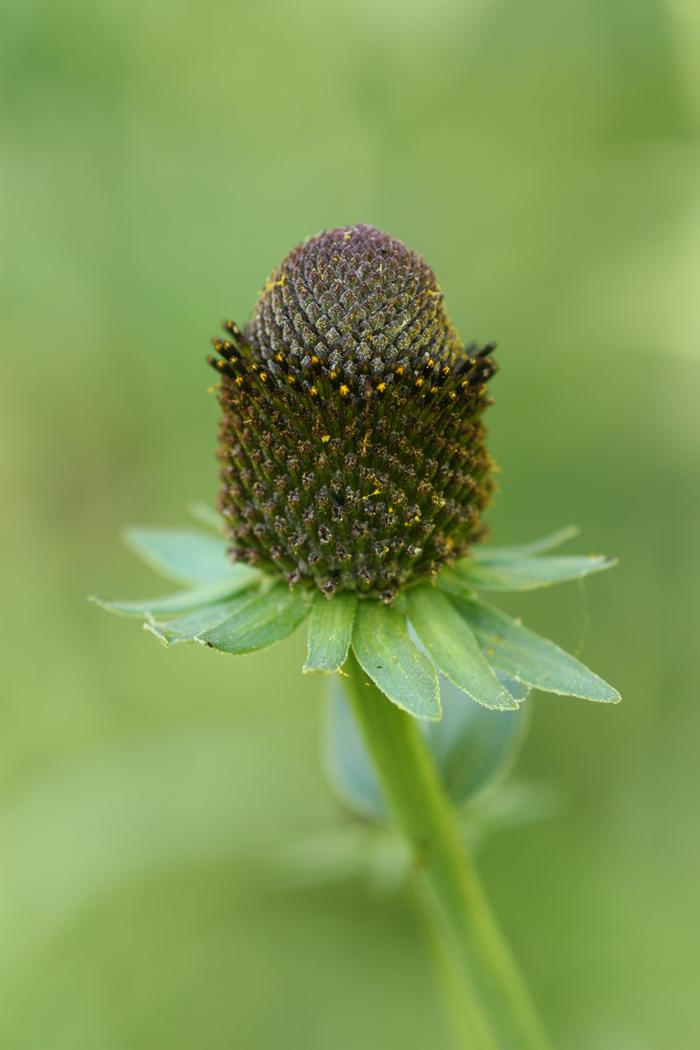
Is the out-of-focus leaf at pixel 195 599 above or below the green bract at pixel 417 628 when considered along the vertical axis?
above

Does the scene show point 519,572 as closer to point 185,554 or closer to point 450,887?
point 450,887

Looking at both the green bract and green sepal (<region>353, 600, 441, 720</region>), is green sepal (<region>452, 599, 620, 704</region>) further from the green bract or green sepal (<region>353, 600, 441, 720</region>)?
green sepal (<region>353, 600, 441, 720</region>)

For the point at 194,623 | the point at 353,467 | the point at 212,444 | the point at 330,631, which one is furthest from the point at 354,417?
the point at 212,444

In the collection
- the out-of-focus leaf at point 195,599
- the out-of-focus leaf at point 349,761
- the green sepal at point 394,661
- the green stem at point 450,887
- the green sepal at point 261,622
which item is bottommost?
the green stem at point 450,887

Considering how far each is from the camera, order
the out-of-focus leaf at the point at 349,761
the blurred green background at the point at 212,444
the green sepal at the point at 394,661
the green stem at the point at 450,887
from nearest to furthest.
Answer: the green sepal at the point at 394,661
the green stem at the point at 450,887
the out-of-focus leaf at the point at 349,761
the blurred green background at the point at 212,444

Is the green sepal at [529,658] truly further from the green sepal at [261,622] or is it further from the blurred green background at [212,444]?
the blurred green background at [212,444]

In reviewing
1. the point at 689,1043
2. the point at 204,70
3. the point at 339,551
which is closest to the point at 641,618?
the point at 689,1043

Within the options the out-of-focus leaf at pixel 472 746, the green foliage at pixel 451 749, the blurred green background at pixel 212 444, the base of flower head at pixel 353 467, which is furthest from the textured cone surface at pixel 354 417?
the blurred green background at pixel 212 444

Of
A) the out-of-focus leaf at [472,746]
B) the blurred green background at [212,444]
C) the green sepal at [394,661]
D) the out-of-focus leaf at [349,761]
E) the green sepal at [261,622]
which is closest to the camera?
the green sepal at [394,661]

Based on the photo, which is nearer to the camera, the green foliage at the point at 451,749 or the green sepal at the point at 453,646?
the green sepal at the point at 453,646
